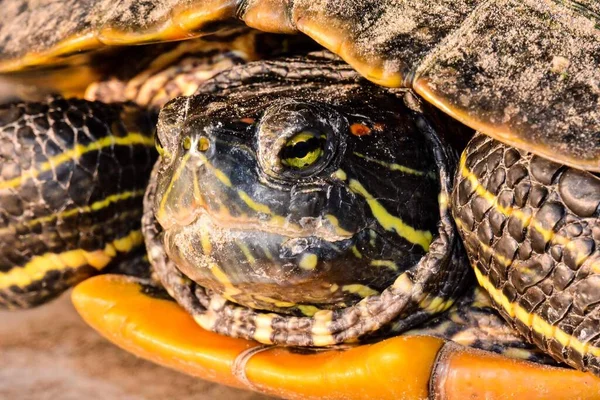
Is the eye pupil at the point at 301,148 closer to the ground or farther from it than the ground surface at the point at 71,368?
farther from it

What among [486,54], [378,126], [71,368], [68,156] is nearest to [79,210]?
[68,156]

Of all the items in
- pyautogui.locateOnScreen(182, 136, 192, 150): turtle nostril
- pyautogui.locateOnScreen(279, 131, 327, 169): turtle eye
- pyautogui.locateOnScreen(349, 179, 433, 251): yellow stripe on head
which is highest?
pyautogui.locateOnScreen(182, 136, 192, 150): turtle nostril

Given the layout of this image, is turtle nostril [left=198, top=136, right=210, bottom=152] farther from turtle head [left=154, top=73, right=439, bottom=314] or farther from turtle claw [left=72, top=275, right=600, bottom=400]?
turtle claw [left=72, top=275, right=600, bottom=400]

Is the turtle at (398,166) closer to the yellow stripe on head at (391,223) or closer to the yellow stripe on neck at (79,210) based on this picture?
the yellow stripe on head at (391,223)

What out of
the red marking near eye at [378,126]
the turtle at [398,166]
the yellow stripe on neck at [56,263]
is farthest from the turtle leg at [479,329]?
the yellow stripe on neck at [56,263]

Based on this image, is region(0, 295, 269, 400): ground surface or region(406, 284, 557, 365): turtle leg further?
→ region(0, 295, 269, 400): ground surface

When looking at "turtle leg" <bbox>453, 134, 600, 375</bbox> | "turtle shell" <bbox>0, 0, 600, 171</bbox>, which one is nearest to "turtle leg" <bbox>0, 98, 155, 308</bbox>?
"turtle shell" <bbox>0, 0, 600, 171</bbox>

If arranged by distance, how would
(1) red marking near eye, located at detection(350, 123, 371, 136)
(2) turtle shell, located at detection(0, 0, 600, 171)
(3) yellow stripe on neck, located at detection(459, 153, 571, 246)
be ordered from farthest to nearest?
(1) red marking near eye, located at detection(350, 123, 371, 136) → (3) yellow stripe on neck, located at detection(459, 153, 571, 246) → (2) turtle shell, located at detection(0, 0, 600, 171)
